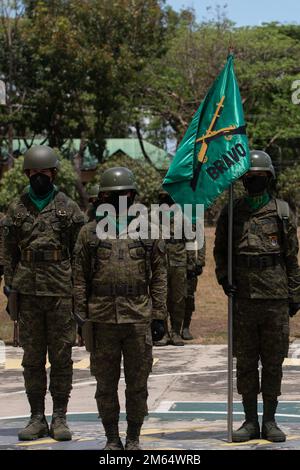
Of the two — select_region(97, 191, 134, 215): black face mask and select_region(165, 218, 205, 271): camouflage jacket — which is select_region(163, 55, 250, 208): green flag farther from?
select_region(165, 218, 205, 271): camouflage jacket

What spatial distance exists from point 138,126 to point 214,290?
2386 centimetres

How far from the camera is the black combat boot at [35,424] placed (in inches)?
325

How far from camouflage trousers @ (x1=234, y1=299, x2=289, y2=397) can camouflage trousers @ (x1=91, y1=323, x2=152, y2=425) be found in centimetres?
93

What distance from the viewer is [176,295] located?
48.8 feet

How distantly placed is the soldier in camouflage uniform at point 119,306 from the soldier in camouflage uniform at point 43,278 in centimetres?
76

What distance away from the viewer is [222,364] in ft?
42.1

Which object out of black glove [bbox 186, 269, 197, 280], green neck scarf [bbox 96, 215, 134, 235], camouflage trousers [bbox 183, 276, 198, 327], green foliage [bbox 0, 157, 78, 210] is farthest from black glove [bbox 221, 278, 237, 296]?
green foliage [bbox 0, 157, 78, 210]

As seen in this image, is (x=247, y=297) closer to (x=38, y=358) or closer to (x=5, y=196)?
(x=38, y=358)

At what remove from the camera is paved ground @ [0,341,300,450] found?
319 inches

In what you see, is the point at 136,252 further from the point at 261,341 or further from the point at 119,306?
the point at 261,341

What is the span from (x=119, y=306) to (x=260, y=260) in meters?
1.24
